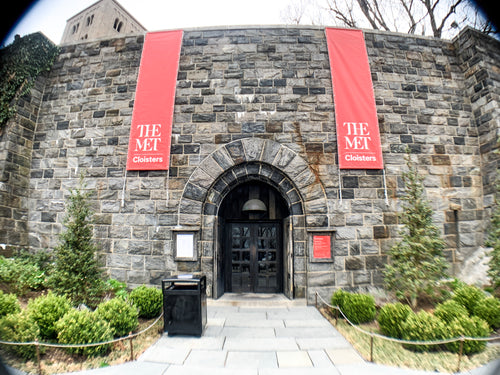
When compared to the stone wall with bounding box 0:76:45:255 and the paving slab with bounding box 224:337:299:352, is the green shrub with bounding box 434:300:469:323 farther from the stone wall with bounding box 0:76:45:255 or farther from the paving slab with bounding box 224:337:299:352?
the stone wall with bounding box 0:76:45:255

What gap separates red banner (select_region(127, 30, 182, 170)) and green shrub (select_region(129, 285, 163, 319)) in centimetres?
299

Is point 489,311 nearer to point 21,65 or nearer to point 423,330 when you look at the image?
point 423,330

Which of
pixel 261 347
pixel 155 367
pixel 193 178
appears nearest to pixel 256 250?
pixel 193 178

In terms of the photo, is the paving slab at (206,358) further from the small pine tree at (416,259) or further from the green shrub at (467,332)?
the small pine tree at (416,259)

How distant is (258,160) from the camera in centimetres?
631

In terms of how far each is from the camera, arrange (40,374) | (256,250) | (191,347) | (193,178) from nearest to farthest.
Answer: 1. (40,374)
2. (191,347)
3. (193,178)
4. (256,250)

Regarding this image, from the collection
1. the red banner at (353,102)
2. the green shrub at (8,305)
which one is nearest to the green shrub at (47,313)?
the green shrub at (8,305)

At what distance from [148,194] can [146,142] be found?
1376mm

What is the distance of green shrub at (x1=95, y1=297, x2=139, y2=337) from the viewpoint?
394 cm

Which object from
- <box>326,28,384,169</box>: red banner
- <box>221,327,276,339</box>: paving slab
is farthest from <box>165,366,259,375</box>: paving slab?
<box>326,28,384,169</box>: red banner

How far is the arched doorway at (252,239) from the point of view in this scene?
22.4 ft

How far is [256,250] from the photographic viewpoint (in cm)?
695

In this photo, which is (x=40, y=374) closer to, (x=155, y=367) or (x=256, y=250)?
(x=155, y=367)

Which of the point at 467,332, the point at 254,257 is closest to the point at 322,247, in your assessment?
the point at 254,257
